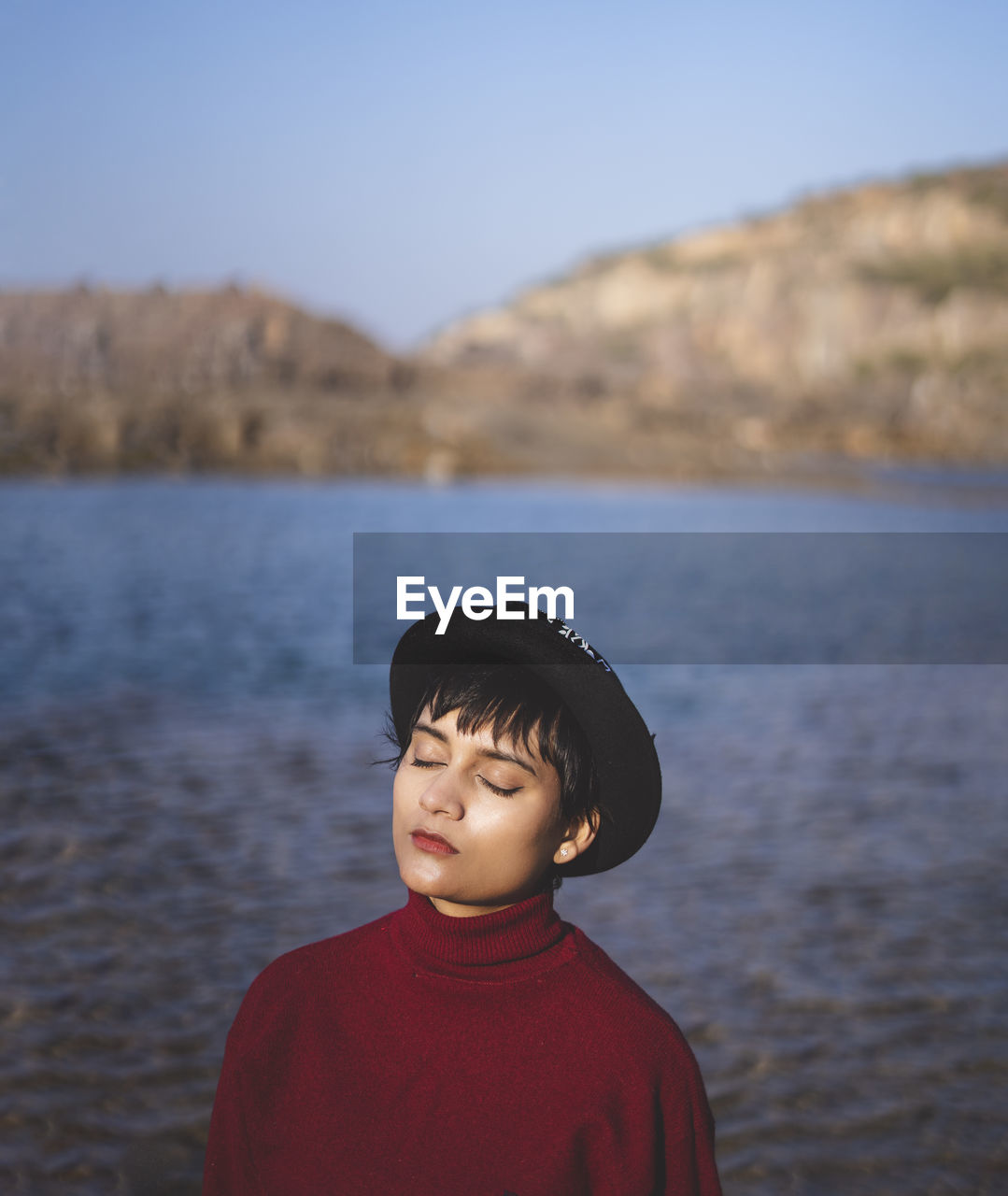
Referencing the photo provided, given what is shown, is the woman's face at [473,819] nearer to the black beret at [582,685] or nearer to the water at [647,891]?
the black beret at [582,685]

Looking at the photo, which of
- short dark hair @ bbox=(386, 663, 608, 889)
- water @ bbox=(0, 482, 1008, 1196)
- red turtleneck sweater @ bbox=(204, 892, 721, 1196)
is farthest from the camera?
water @ bbox=(0, 482, 1008, 1196)

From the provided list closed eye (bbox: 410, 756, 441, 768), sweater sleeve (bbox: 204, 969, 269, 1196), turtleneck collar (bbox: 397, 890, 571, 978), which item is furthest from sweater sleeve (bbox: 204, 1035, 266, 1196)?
closed eye (bbox: 410, 756, 441, 768)

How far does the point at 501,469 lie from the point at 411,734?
5469 centimetres

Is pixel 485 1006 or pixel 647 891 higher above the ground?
pixel 485 1006

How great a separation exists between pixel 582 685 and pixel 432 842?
226mm

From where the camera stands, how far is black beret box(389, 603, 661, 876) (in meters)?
1.37

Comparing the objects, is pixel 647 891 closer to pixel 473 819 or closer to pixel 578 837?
pixel 578 837

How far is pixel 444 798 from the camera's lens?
1.38 meters

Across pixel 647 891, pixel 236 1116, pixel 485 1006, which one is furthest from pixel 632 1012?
pixel 647 891

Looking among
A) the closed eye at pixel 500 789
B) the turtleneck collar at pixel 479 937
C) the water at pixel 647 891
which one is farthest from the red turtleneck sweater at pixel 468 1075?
the water at pixel 647 891

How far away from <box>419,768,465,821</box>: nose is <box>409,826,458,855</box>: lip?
2 cm

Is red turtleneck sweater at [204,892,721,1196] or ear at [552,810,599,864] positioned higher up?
ear at [552,810,599,864]

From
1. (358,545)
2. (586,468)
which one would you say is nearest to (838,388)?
(586,468)

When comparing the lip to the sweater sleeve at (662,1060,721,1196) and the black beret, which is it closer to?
the black beret
